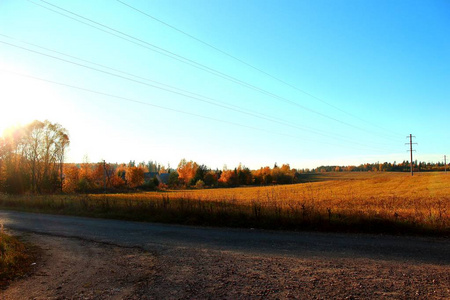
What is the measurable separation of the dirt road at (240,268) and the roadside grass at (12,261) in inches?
11.5

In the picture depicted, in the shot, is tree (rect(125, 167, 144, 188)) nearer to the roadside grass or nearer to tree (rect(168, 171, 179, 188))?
tree (rect(168, 171, 179, 188))

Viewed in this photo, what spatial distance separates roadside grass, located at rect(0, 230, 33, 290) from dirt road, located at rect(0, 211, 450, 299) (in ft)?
0.95

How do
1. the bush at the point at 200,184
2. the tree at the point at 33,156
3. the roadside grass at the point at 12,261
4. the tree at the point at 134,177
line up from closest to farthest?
the roadside grass at the point at 12,261, the tree at the point at 33,156, the tree at the point at 134,177, the bush at the point at 200,184

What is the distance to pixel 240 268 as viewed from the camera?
6.04m

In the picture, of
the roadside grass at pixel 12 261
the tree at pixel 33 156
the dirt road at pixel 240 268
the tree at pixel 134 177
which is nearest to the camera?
the dirt road at pixel 240 268

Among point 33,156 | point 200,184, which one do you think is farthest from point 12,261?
point 200,184

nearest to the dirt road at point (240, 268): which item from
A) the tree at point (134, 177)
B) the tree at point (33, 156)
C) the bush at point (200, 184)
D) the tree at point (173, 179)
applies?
the tree at point (33, 156)

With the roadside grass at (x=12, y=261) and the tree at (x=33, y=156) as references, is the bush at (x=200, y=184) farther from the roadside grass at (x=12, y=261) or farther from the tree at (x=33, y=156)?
the roadside grass at (x=12, y=261)

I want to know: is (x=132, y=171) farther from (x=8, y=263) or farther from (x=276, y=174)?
(x=8, y=263)

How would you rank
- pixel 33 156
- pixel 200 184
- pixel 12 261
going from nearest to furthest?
pixel 12 261, pixel 33 156, pixel 200 184

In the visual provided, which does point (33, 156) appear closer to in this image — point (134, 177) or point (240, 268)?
point (134, 177)

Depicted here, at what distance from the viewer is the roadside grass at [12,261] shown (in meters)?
6.15

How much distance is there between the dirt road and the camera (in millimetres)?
4766

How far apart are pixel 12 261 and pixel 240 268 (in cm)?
585
